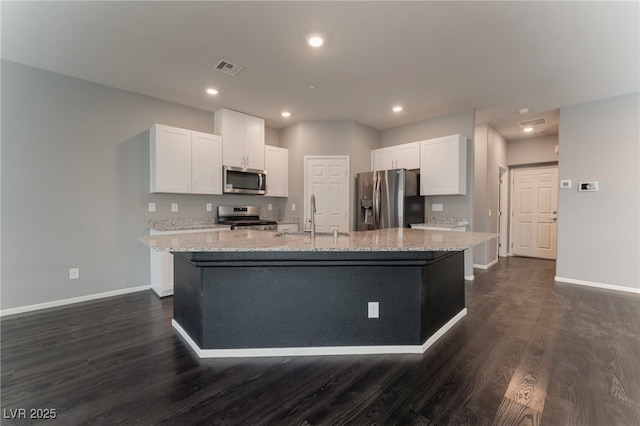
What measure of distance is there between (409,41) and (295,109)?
2239mm

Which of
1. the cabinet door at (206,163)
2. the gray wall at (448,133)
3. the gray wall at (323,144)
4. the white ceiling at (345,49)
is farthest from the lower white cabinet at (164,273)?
the gray wall at (448,133)

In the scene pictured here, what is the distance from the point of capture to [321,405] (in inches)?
64.0

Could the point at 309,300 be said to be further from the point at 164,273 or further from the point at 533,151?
the point at 533,151

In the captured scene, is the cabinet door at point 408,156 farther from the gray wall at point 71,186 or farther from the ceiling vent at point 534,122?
the gray wall at point 71,186

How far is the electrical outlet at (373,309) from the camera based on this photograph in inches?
86.0

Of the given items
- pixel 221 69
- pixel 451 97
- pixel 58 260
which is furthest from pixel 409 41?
pixel 58 260

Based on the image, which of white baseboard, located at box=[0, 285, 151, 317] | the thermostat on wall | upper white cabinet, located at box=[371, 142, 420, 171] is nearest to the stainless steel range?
white baseboard, located at box=[0, 285, 151, 317]

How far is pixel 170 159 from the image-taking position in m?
3.87

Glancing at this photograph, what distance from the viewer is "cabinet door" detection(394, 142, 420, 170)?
474cm

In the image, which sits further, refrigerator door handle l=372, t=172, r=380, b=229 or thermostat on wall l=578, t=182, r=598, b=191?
refrigerator door handle l=372, t=172, r=380, b=229

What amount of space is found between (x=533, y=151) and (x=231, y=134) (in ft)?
21.1

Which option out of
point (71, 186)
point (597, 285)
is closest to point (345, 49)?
point (71, 186)

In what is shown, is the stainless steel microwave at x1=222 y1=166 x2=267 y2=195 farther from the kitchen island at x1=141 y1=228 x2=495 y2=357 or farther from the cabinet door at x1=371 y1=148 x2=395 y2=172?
the kitchen island at x1=141 y1=228 x2=495 y2=357

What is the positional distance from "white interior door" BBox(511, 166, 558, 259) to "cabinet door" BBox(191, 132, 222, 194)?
6672mm
